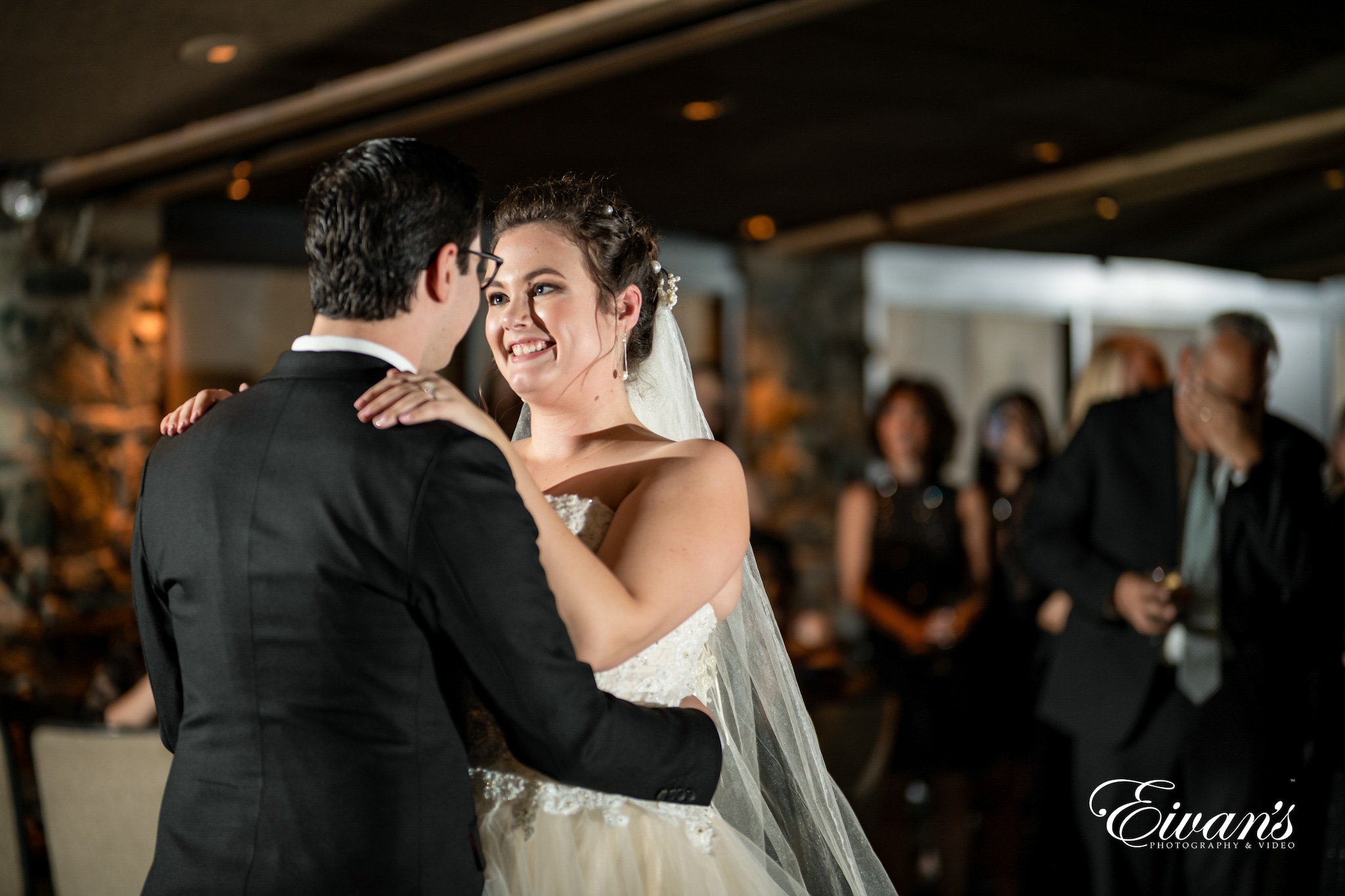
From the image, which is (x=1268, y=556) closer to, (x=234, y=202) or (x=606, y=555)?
(x=606, y=555)

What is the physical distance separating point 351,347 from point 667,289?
2.95 feet

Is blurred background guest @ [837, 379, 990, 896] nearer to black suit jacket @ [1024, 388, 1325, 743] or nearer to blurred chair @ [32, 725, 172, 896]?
black suit jacket @ [1024, 388, 1325, 743]

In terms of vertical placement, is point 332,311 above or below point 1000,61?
below

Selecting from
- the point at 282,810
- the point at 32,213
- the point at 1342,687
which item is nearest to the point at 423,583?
the point at 282,810

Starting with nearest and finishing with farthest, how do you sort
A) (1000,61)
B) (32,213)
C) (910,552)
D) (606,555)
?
(606,555)
(1000,61)
(910,552)
(32,213)

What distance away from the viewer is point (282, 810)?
1363 mm

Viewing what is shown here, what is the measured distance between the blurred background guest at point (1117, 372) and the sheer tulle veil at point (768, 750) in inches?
106

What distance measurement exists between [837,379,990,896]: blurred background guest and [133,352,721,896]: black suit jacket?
3.16 m

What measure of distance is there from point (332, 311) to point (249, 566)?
0.32m

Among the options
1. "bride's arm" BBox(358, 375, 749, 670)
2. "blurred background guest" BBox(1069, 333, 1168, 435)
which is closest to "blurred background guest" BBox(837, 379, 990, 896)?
"blurred background guest" BBox(1069, 333, 1168, 435)

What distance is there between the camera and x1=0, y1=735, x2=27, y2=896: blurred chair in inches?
134

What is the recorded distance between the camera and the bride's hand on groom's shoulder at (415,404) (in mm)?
1339

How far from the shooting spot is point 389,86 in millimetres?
4465

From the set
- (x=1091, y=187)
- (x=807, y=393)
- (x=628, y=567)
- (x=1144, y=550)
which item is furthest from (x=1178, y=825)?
(x=807, y=393)
